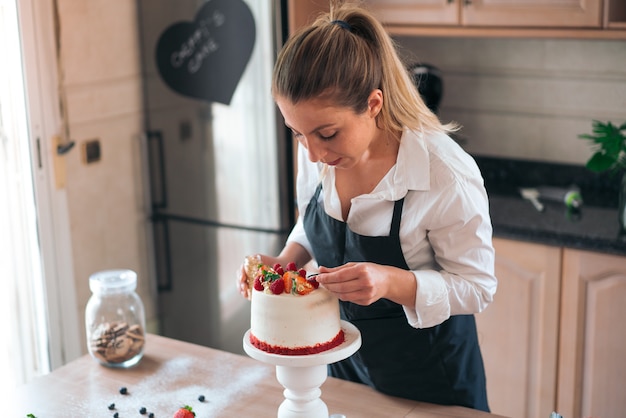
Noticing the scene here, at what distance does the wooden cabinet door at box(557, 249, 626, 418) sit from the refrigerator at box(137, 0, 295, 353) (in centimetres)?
104

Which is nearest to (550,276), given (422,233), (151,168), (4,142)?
(422,233)

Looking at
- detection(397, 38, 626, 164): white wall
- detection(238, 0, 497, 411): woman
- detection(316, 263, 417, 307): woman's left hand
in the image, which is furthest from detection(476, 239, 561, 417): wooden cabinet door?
detection(316, 263, 417, 307): woman's left hand

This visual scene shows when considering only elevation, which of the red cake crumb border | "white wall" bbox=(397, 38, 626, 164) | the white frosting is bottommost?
the red cake crumb border

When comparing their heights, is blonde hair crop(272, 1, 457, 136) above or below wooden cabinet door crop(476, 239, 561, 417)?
above

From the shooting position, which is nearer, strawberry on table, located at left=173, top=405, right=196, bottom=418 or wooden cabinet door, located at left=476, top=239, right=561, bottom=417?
strawberry on table, located at left=173, top=405, right=196, bottom=418

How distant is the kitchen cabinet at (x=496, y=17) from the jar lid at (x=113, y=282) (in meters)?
1.16

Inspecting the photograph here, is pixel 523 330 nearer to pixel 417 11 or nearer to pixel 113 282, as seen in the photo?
pixel 417 11

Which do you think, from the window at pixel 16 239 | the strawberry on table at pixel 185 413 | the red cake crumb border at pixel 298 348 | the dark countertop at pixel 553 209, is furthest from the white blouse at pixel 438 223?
the window at pixel 16 239

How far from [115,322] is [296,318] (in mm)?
566

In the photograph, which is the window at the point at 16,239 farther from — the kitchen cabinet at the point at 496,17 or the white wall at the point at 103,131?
the kitchen cabinet at the point at 496,17

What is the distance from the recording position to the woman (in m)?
1.49

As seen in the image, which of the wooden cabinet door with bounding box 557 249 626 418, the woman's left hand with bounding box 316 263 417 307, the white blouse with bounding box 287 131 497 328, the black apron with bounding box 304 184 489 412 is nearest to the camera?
the woman's left hand with bounding box 316 263 417 307

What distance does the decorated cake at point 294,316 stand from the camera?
1.46 metres

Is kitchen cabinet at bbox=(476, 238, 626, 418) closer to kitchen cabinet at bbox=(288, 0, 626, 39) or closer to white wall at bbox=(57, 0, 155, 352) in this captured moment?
kitchen cabinet at bbox=(288, 0, 626, 39)
